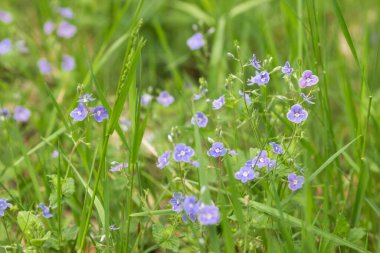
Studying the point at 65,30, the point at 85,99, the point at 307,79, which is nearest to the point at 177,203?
the point at 85,99

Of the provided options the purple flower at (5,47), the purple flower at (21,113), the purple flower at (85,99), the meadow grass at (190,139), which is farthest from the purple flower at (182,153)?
the purple flower at (5,47)

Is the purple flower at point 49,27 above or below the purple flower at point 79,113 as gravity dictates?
above

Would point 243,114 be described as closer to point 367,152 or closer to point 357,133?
point 357,133

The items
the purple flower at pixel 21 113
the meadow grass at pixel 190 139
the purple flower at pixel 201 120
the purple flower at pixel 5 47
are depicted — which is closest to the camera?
the meadow grass at pixel 190 139

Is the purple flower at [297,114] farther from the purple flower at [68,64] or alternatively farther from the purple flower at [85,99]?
the purple flower at [68,64]

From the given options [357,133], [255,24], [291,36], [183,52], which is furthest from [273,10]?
[357,133]

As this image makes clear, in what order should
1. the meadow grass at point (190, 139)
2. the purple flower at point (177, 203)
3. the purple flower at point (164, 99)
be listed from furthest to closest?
the purple flower at point (164, 99), the meadow grass at point (190, 139), the purple flower at point (177, 203)
